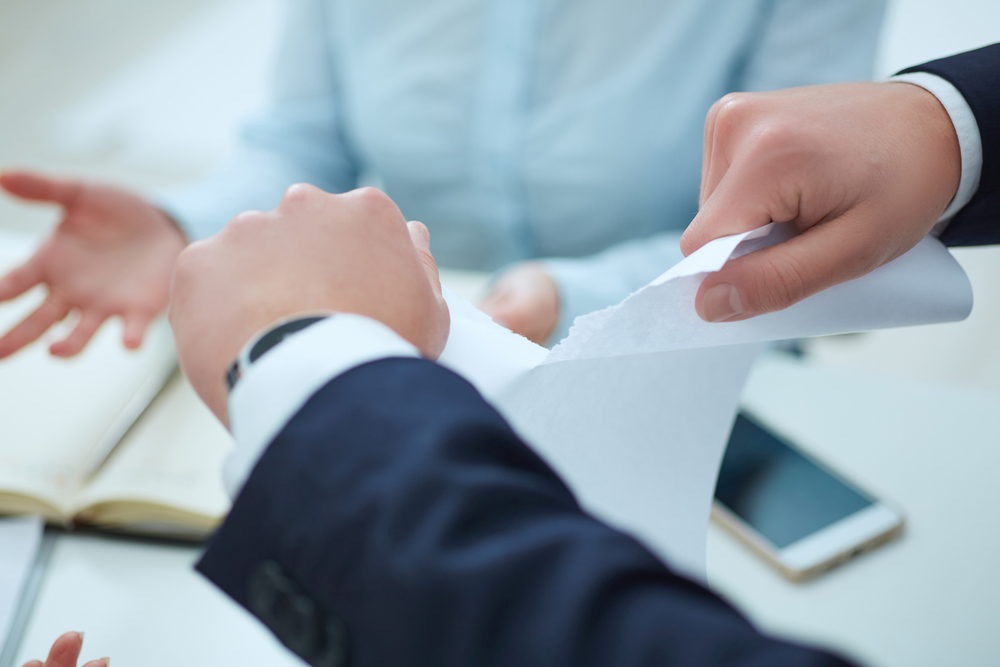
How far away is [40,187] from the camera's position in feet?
1.55

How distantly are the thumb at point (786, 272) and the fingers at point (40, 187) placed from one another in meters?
0.47

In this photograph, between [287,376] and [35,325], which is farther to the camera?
[35,325]

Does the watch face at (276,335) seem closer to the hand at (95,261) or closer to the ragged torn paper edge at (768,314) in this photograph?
the ragged torn paper edge at (768,314)

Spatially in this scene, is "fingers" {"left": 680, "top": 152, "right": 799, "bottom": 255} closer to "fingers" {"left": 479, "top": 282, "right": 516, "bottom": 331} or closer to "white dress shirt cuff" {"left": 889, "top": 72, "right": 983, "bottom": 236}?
"white dress shirt cuff" {"left": 889, "top": 72, "right": 983, "bottom": 236}

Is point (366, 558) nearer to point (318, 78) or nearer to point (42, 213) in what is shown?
point (318, 78)

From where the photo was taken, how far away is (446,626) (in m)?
0.14

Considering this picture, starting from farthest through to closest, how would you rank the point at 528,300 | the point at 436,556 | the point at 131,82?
the point at 131,82, the point at 528,300, the point at 436,556

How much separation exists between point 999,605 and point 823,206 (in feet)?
0.89

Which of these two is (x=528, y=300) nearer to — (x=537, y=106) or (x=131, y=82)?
(x=537, y=106)

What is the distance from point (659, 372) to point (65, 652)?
0.25 m

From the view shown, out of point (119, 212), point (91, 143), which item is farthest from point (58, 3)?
point (119, 212)

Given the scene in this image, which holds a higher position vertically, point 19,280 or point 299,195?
point 299,195

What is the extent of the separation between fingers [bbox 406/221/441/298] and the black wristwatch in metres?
0.04

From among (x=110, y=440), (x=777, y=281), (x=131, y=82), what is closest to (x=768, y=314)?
(x=777, y=281)
